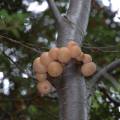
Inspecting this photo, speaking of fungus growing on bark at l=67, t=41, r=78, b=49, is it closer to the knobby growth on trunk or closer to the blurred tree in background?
the knobby growth on trunk

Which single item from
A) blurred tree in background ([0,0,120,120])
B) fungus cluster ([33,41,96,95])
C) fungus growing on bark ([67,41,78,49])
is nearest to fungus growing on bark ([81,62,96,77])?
fungus cluster ([33,41,96,95])

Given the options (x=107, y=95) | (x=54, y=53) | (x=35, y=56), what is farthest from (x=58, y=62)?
(x=107, y=95)

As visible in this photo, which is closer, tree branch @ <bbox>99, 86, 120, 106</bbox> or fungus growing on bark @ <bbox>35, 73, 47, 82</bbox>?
fungus growing on bark @ <bbox>35, 73, 47, 82</bbox>

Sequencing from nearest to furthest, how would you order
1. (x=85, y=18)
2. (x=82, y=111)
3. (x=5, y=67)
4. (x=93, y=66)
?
(x=82, y=111)
(x=93, y=66)
(x=85, y=18)
(x=5, y=67)

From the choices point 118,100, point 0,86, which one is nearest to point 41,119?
point 0,86

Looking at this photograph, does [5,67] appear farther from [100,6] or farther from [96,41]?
[100,6]

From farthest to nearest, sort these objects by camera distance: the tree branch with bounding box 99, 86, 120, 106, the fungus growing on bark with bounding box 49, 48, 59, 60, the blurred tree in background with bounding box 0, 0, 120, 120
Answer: the tree branch with bounding box 99, 86, 120, 106
the blurred tree in background with bounding box 0, 0, 120, 120
the fungus growing on bark with bounding box 49, 48, 59, 60

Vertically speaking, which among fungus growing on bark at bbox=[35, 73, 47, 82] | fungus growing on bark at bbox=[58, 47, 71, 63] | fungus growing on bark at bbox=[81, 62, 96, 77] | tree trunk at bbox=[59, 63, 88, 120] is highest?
fungus growing on bark at bbox=[58, 47, 71, 63]

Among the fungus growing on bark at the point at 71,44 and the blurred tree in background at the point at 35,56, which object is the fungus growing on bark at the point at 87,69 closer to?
the fungus growing on bark at the point at 71,44

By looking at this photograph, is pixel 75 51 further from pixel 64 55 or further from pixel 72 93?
pixel 72 93
